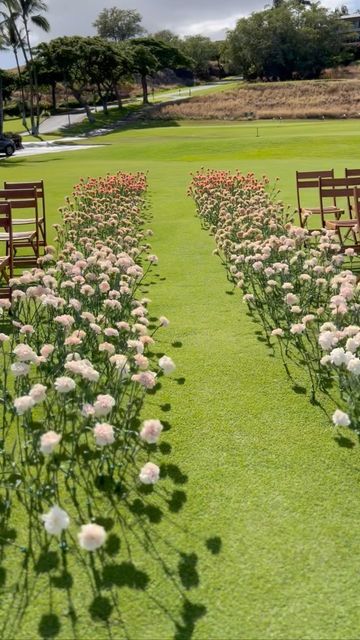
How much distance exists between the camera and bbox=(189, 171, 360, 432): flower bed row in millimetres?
4082

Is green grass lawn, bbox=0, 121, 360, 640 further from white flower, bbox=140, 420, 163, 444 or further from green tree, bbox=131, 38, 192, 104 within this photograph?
green tree, bbox=131, 38, 192, 104

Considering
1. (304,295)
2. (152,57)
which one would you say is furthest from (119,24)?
(304,295)

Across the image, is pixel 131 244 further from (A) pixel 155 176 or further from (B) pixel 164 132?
(B) pixel 164 132

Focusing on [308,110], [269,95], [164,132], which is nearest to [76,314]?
[164,132]

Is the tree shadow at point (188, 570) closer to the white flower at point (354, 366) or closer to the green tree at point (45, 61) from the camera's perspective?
the white flower at point (354, 366)

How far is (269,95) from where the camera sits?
6275 centimetres

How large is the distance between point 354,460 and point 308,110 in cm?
5333

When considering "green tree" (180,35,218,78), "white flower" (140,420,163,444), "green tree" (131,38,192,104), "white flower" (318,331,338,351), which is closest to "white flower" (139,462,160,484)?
"white flower" (140,420,163,444)

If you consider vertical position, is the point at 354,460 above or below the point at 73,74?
below

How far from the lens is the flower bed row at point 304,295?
4.08 meters

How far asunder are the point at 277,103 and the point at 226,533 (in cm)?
5994

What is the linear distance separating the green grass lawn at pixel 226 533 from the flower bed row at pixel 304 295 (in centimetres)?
26

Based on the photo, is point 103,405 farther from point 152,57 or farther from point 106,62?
point 152,57

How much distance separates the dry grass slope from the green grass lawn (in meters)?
49.5
